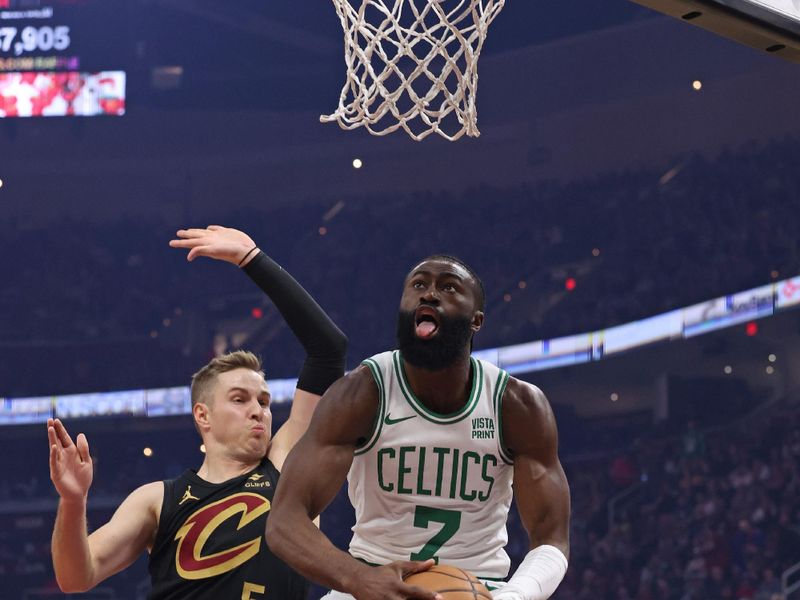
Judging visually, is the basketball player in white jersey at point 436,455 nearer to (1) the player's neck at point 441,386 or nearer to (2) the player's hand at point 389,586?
(1) the player's neck at point 441,386

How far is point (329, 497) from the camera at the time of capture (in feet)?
9.34

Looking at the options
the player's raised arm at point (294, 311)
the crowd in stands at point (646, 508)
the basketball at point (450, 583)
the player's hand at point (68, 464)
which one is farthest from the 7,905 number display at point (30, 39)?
the basketball at point (450, 583)

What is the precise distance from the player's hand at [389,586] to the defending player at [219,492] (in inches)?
36.8

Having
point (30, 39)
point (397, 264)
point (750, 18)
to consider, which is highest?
point (30, 39)

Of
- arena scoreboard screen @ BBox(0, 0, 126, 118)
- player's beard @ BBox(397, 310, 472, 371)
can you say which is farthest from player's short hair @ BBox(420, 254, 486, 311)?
arena scoreboard screen @ BBox(0, 0, 126, 118)

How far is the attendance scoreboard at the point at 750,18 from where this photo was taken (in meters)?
3.63

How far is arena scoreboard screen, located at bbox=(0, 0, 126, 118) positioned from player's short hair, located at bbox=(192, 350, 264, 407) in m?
14.8

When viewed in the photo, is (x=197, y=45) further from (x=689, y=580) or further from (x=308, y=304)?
(x=308, y=304)

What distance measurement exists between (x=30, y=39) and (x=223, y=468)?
15.7 m

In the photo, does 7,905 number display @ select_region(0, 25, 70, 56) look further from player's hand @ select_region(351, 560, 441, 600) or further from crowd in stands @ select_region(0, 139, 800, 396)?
player's hand @ select_region(351, 560, 441, 600)

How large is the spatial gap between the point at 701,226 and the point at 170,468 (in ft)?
29.3

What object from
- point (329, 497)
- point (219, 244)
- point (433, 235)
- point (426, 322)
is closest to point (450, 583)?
point (329, 497)

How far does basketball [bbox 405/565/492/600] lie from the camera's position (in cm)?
259

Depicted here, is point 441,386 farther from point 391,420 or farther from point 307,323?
point 307,323
